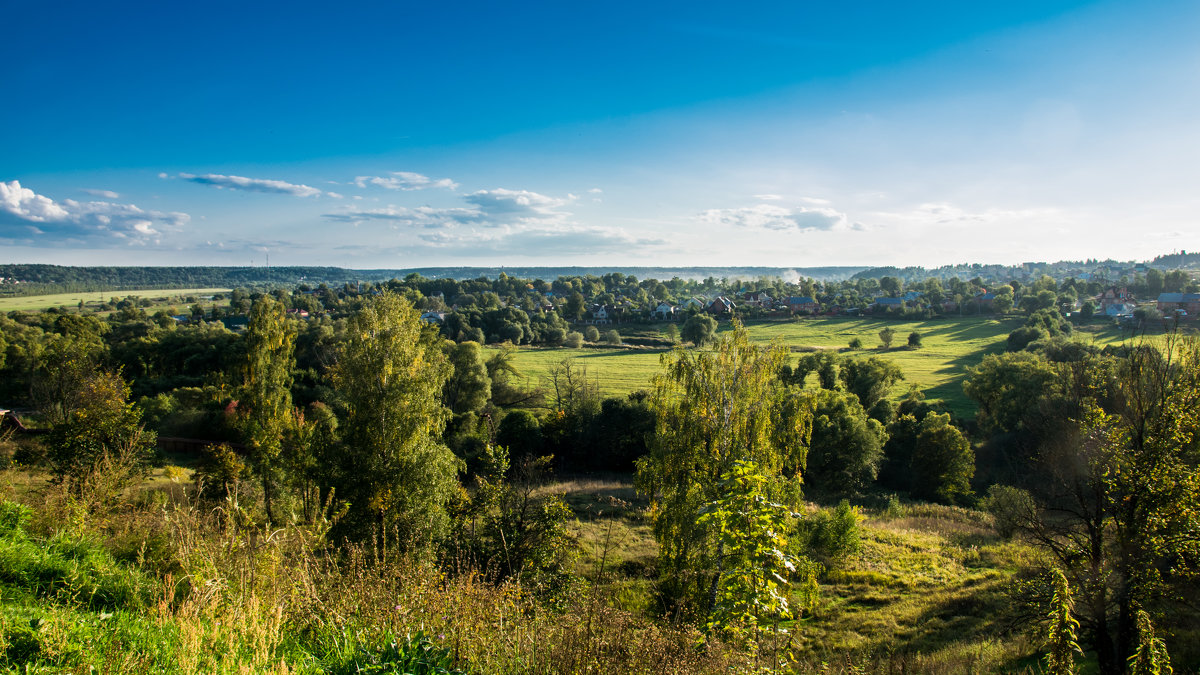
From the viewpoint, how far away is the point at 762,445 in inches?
516

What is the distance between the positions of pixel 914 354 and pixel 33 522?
7462cm

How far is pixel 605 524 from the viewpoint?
74.5 feet

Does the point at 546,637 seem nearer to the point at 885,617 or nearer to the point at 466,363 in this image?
the point at 885,617

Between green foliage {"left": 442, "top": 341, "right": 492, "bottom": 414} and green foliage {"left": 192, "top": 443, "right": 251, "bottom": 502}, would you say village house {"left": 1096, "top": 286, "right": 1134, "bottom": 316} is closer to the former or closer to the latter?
green foliage {"left": 442, "top": 341, "right": 492, "bottom": 414}

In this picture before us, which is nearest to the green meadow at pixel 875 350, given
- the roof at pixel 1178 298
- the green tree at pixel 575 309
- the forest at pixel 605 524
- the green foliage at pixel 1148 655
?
the forest at pixel 605 524

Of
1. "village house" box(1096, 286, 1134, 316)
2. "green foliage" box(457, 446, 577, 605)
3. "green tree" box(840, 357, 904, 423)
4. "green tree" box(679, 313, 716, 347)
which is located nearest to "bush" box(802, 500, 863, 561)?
"green foliage" box(457, 446, 577, 605)

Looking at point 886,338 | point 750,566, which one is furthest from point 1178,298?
point 750,566

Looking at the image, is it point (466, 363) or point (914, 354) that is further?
point (914, 354)

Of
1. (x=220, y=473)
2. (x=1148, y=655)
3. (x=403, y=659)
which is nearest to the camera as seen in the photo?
(x=403, y=659)

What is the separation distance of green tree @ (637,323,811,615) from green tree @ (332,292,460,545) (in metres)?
5.55

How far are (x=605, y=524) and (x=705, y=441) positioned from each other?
11207 mm

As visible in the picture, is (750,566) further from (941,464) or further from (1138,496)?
(941,464)

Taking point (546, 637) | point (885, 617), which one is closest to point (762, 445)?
point (885, 617)

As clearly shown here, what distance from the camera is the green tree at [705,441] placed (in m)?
12.3
